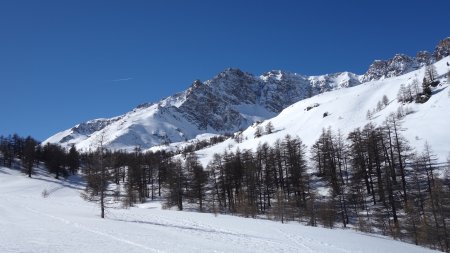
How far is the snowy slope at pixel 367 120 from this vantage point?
73000mm

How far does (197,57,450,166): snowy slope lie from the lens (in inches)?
2874

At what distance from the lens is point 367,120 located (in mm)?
110625

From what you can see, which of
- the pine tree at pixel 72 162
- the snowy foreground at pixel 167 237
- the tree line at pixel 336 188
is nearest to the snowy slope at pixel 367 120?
the tree line at pixel 336 188

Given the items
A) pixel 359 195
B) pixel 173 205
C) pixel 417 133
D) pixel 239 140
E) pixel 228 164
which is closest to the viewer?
pixel 359 195

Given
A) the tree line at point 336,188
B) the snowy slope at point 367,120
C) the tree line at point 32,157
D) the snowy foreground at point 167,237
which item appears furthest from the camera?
the tree line at point 32,157

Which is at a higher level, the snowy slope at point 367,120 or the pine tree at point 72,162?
the snowy slope at point 367,120

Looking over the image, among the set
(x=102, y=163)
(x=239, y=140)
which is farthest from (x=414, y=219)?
(x=239, y=140)

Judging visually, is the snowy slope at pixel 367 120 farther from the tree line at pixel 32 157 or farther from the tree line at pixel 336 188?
the tree line at pixel 32 157

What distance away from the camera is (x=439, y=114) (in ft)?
277

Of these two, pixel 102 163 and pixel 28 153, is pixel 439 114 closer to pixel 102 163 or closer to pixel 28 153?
pixel 102 163

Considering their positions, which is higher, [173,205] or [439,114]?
[439,114]

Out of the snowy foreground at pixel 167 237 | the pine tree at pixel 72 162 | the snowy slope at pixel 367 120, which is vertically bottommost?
the snowy foreground at pixel 167 237

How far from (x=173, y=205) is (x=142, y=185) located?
1973 centimetres

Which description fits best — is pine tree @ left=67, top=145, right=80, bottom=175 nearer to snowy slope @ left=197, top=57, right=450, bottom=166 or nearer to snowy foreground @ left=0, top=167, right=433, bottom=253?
snowy slope @ left=197, top=57, right=450, bottom=166
